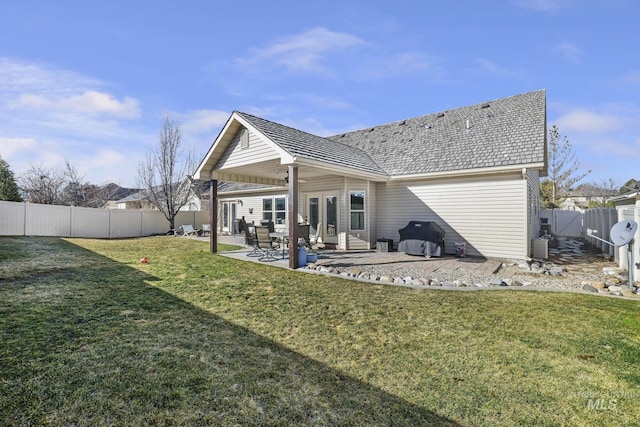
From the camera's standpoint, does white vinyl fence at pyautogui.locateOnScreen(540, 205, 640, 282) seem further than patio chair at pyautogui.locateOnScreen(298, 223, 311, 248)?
No

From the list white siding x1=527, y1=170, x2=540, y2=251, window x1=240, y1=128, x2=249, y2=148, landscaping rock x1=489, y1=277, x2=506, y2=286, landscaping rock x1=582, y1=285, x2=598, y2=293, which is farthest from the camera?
white siding x1=527, y1=170, x2=540, y2=251

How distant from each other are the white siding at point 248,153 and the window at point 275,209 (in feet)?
19.9

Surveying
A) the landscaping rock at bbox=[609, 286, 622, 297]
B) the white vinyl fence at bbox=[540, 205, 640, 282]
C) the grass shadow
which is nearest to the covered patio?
the landscaping rock at bbox=[609, 286, 622, 297]

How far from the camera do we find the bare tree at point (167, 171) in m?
21.4

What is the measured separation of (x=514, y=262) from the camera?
9.49m

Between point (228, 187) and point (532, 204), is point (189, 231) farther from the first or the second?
point (532, 204)

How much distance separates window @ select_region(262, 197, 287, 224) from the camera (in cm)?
1678

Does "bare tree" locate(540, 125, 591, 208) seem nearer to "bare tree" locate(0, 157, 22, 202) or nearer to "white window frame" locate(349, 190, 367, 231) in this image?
"white window frame" locate(349, 190, 367, 231)

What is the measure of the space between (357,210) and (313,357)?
948 cm

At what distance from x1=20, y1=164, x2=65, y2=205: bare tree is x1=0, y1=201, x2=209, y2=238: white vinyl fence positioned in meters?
8.12

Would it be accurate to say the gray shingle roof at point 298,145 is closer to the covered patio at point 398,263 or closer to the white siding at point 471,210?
the white siding at point 471,210

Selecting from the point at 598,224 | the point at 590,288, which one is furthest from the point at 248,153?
the point at 598,224

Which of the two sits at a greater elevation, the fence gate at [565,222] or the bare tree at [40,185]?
the bare tree at [40,185]

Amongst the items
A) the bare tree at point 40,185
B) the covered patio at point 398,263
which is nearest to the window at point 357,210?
the covered patio at point 398,263
